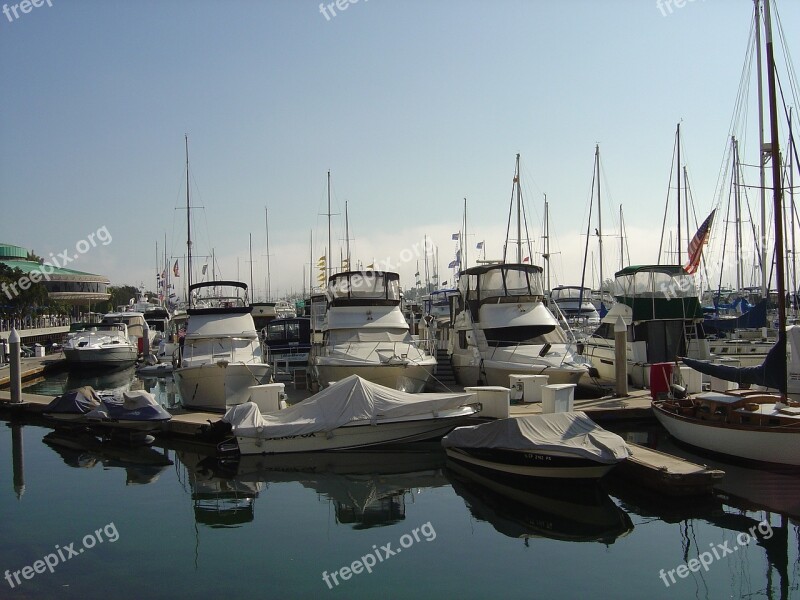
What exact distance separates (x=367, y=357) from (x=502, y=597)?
12950mm

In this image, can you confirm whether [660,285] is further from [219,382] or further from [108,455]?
[108,455]

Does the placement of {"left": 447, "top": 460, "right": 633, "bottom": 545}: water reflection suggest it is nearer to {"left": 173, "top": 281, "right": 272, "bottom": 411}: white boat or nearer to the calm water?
the calm water

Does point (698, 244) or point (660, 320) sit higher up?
point (698, 244)

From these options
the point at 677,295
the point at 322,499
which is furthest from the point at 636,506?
the point at 677,295

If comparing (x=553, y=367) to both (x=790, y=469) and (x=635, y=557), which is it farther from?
(x=635, y=557)

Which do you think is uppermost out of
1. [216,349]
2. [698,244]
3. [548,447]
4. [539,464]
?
[698,244]

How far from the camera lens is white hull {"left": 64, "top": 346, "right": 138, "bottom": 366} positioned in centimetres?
3756

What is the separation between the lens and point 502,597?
967cm

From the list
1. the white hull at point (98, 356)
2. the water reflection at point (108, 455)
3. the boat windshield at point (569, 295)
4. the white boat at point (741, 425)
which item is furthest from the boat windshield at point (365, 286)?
the boat windshield at point (569, 295)

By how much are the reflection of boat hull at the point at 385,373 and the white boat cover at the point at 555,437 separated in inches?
243

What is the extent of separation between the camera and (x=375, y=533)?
1244 cm

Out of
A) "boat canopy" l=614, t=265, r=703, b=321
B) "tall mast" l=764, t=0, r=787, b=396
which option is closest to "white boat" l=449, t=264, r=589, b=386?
"boat canopy" l=614, t=265, r=703, b=321
